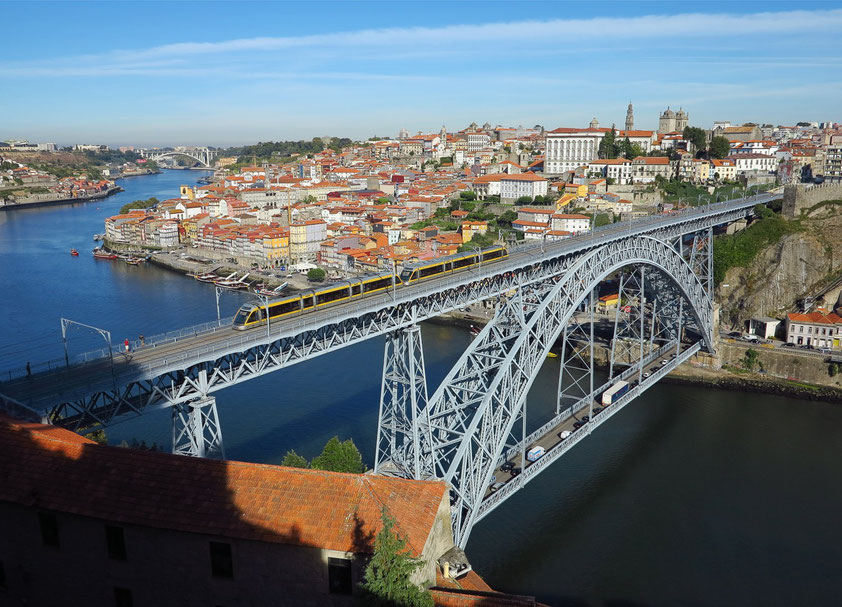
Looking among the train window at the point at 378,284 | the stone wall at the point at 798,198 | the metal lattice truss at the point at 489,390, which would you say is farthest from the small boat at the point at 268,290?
the stone wall at the point at 798,198

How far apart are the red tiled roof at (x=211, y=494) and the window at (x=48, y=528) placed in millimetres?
250

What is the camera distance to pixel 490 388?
14.2 metres

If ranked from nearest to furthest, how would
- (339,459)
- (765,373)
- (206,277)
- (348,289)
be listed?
(348,289), (339,459), (765,373), (206,277)

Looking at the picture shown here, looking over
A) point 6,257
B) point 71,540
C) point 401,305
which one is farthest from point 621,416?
point 6,257

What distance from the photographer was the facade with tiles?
584 centimetres

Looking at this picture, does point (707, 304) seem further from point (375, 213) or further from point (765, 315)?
point (375, 213)

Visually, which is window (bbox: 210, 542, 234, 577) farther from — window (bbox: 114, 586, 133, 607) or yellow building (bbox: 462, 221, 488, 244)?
yellow building (bbox: 462, 221, 488, 244)

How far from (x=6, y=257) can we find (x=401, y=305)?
51.5 m

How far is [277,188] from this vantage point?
74188mm

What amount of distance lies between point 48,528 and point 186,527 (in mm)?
1576

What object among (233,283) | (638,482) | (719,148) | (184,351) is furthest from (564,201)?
(184,351)

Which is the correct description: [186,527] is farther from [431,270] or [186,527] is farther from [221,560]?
[431,270]

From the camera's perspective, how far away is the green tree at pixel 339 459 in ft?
52.0

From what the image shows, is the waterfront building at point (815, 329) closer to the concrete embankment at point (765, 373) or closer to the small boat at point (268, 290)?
the concrete embankment at point (765, 373)
